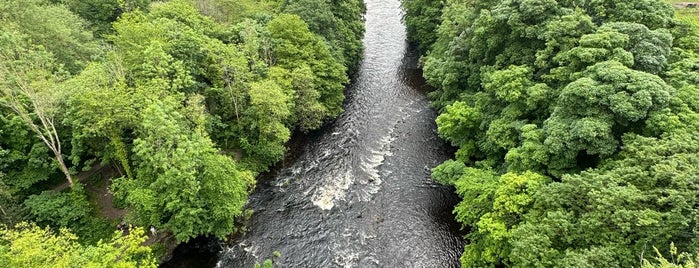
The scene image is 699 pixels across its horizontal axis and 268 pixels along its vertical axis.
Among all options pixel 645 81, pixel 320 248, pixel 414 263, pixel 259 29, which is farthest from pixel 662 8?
pixel 259 29

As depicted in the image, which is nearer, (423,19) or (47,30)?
(47,30)

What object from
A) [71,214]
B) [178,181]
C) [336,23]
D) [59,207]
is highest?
[336,23]

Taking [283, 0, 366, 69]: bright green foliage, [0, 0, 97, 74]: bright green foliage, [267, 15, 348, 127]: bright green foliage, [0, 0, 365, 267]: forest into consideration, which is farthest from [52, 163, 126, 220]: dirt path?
[283, 0, 366, 69]: bright green foliage

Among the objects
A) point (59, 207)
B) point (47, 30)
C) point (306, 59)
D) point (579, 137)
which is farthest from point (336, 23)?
point (59, 207)

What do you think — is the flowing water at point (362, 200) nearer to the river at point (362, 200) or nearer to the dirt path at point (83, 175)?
the river at point (362, 200)

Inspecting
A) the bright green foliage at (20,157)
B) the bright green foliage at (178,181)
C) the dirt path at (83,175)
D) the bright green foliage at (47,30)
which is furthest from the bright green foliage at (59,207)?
the bright green foliage at (47,30)

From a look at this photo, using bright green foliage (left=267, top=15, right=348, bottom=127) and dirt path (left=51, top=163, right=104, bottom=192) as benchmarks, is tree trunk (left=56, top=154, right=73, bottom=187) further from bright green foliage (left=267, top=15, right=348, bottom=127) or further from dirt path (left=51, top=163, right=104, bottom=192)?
bright green foliage (left=267, top=15, right=348, bottom=127)

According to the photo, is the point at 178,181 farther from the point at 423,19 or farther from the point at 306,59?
the point at 423,19

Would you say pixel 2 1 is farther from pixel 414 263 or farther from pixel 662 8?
pixel 662 8

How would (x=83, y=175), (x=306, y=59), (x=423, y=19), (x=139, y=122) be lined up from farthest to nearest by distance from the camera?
(x=423, y=19) → (x=306, y=59) → (x=83, y=175) → (x=139, y=122)
